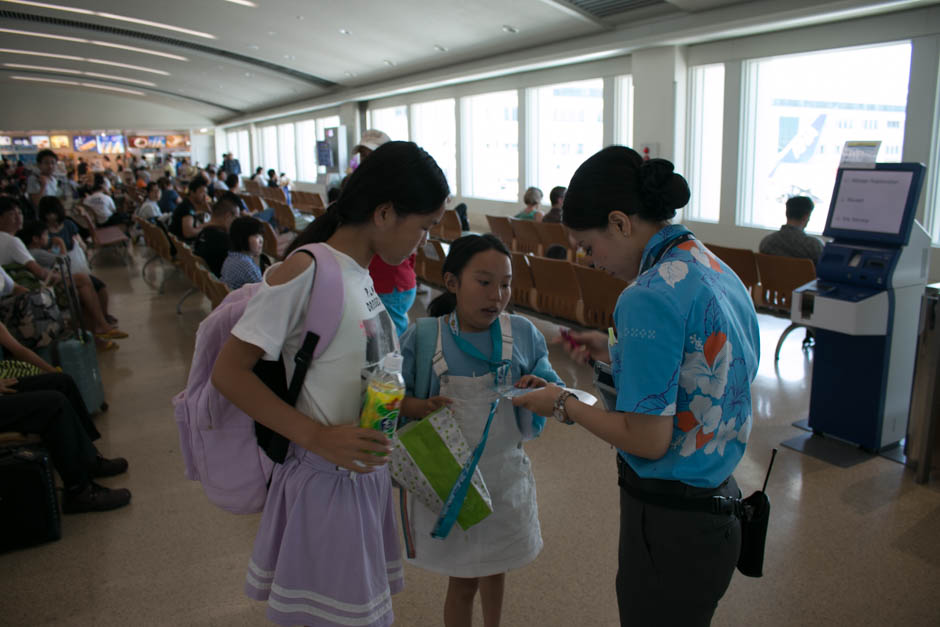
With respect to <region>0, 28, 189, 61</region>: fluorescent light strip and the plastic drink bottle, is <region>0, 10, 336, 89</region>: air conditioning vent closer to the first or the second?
<region>0, 28, 189, 61</region>: fluorescent light strip

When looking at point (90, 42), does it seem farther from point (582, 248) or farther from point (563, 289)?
point (582, 248)

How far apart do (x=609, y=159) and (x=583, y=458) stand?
263 centimetres

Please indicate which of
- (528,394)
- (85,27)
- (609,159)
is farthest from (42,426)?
(85,27)

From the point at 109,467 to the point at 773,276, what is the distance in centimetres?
470

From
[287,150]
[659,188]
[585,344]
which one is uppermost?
[287,150]

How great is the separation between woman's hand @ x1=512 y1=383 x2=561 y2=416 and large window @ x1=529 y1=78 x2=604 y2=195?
1218 cm

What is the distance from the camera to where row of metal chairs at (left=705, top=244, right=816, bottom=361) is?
16.1 ft

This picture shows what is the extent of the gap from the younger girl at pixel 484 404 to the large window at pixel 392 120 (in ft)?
61.3

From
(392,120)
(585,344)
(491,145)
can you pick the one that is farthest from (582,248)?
(392,120)

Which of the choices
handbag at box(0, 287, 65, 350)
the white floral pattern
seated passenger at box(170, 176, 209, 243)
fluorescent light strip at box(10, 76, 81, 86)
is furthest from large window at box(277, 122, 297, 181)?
the white floral pattern

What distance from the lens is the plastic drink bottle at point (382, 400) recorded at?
45.4 inches

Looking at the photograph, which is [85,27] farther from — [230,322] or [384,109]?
[230,322]

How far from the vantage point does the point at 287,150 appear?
30438 mm

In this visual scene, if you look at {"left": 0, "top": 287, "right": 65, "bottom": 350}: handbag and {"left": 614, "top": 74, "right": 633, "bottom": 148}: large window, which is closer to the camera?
{"left": 0, "top": 287, "right": 65, "bottom": 350}: handbag
